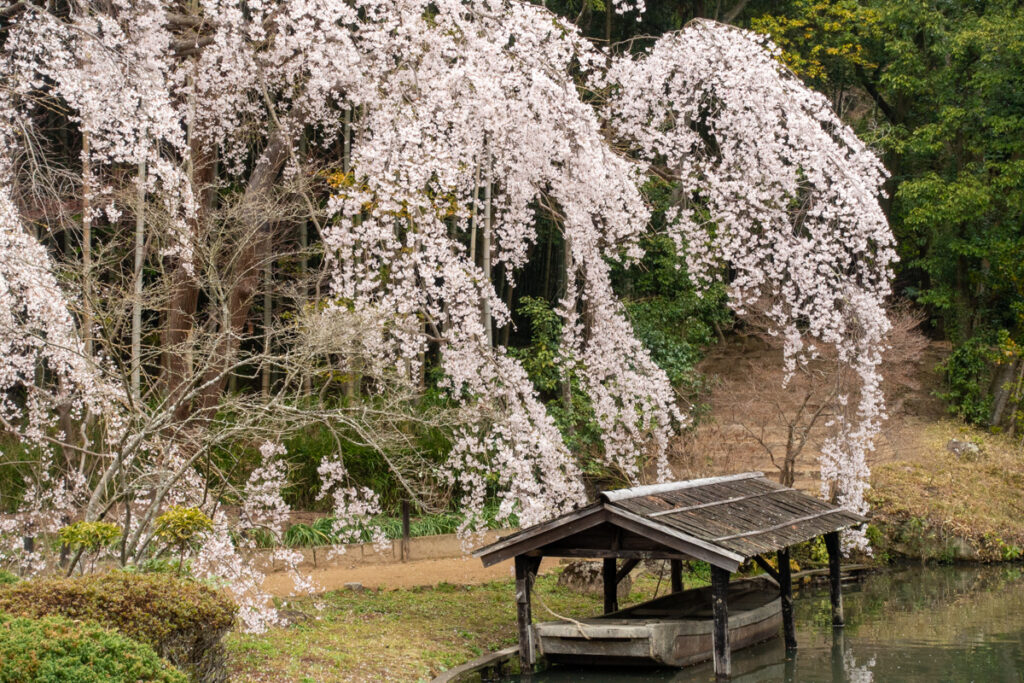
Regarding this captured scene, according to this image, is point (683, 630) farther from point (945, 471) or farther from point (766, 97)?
point (945, 471)

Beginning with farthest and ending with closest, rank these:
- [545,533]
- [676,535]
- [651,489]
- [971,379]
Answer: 1. [971,379]
2. [651,489]
3. [545,533]
4. [676,535]

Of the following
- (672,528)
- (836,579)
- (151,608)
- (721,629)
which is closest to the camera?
(151,608)

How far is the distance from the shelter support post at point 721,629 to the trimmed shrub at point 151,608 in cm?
404

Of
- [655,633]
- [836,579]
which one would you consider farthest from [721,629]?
[836,579]

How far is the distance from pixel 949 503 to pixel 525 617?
29.1ft

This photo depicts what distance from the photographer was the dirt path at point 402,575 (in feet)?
36.4

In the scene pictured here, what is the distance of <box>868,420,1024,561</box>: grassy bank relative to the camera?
1439 centimetres

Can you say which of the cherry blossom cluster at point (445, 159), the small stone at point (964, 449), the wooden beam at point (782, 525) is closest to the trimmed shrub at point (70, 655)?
the cherry blossom cluster at point (445, 159)

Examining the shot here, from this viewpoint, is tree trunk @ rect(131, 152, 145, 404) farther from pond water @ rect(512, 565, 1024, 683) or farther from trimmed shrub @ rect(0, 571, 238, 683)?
pond water @ rect(512, 565, 1024, 683)

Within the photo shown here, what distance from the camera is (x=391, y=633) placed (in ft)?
29.6

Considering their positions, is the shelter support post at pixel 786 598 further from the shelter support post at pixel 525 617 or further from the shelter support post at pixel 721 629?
the shelter support post at pixel 525 617

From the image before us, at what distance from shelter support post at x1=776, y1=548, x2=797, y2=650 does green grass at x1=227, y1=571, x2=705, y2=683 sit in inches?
80.5

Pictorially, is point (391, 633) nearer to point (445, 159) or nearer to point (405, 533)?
point (405, 533)

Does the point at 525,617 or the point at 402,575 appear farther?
the point at 402,575
